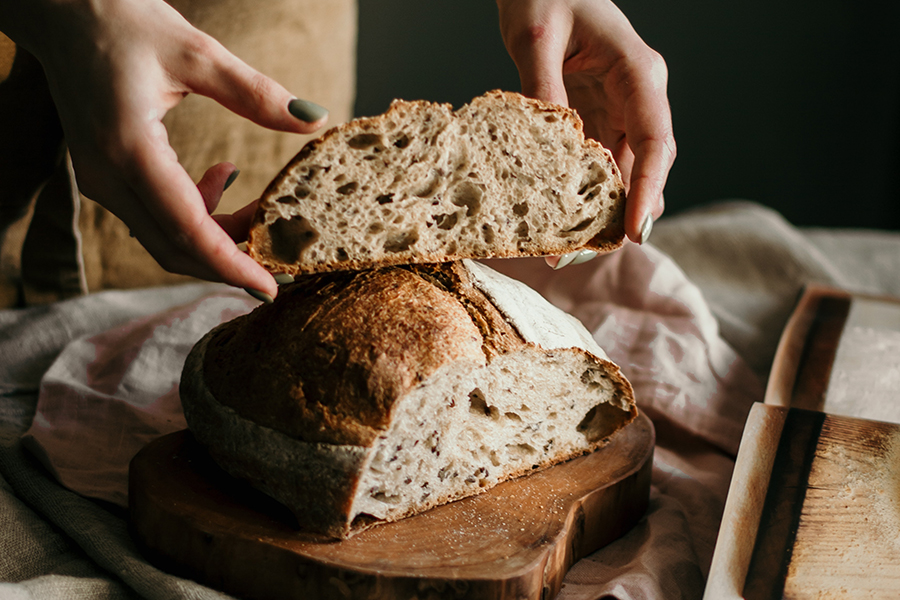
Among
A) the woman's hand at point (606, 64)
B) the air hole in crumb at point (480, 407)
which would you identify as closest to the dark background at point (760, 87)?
the woman's hand at point (606, 64)

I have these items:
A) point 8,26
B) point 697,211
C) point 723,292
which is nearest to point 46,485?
point 8,26

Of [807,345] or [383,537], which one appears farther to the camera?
[807,345]

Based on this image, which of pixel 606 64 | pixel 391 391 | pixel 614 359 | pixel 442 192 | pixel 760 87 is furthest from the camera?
pixel 760 87

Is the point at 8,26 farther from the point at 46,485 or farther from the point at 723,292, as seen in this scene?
the point at 723,292

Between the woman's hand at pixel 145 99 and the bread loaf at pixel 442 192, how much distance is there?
10 centimetres

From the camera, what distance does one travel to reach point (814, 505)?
1244mm

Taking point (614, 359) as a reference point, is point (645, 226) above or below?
above

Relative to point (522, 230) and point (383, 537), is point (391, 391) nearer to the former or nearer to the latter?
point (383, 537)

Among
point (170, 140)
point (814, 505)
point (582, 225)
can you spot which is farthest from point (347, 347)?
point (170, 140)

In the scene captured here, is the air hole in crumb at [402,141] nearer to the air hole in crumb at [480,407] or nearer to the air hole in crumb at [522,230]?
the air hole in crumb at [522,230]

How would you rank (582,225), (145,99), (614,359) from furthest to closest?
(614,359), (582,225), (145,99)

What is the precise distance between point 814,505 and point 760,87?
3.88 meters

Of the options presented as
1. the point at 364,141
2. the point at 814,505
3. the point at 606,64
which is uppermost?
the point at 606,64

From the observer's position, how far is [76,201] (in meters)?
2.02
